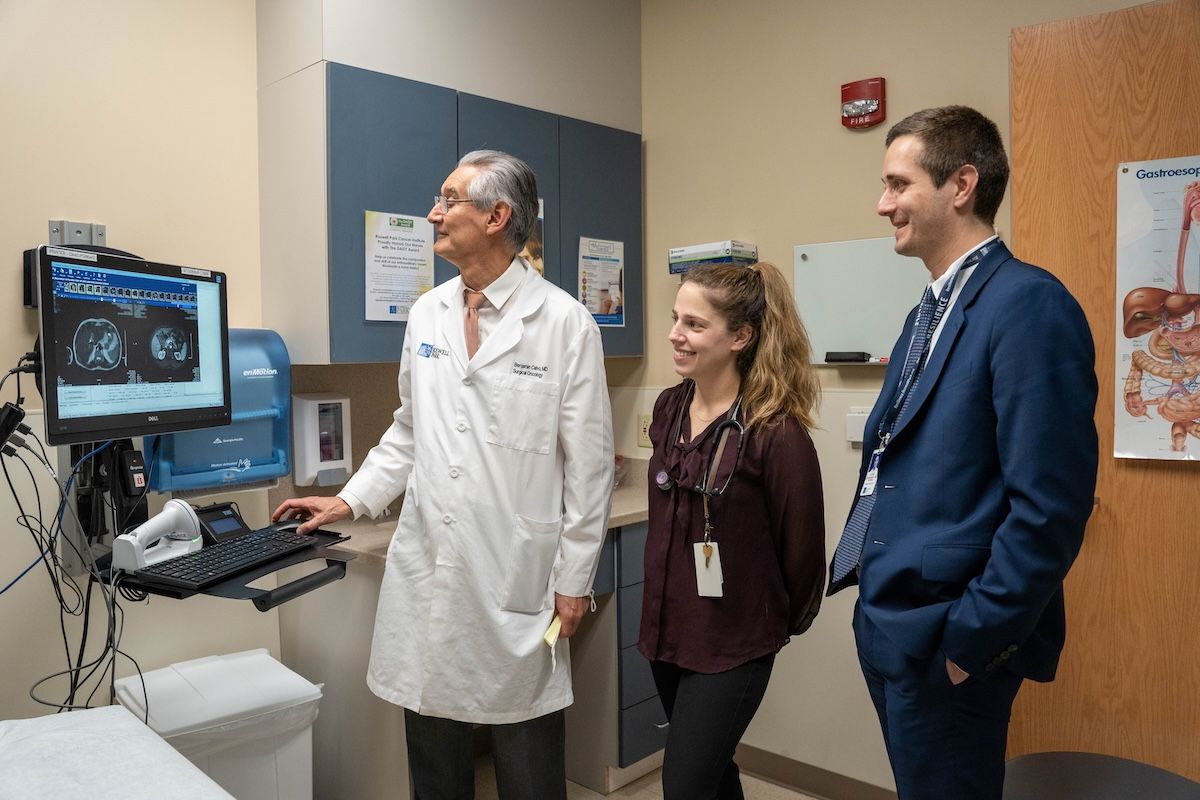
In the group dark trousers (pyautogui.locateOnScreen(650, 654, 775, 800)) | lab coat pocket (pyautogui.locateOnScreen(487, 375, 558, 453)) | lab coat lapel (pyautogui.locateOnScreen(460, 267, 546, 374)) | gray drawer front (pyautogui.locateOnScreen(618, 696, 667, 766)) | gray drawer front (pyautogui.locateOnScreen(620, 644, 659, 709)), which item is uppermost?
lab coat lapel (pyautogui.locateOnScreen(460, 267, 546, 374))

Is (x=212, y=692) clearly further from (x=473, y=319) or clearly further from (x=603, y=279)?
(x=603, y=279)

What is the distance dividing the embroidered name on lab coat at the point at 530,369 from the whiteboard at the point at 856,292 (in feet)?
3.63

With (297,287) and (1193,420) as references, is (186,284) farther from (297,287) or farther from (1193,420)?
(1193,420)

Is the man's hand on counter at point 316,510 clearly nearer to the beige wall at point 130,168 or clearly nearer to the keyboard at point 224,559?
the keyboard at point 224,559

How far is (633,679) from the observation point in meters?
2.70

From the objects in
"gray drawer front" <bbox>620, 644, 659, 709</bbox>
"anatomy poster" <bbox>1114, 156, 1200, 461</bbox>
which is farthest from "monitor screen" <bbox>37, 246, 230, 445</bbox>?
"anatomy poster" <bbox>1114, 156, 1200, 461</bbox>

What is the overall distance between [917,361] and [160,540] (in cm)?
147

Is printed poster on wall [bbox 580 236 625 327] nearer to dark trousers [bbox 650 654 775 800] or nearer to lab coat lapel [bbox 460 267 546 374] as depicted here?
lab coat lapel [bbox 460 267 546 374]

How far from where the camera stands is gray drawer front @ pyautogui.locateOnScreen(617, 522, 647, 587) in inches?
104

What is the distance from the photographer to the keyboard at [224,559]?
1.61 meters

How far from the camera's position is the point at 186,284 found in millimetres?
1905

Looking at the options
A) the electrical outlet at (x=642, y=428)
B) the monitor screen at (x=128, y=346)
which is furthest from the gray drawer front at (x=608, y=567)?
the monitor screen at (x=128, y=346)

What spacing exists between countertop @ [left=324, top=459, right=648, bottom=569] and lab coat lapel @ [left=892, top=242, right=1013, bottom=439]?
3.30ft

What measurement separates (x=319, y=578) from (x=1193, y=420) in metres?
1.97
